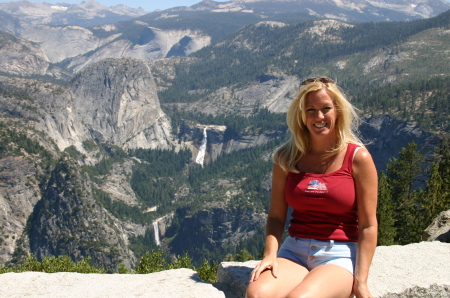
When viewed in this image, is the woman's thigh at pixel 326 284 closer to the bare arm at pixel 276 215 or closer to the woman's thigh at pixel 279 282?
the woman's thigh at pixel 279 282

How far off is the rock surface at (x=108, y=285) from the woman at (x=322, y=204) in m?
2.60

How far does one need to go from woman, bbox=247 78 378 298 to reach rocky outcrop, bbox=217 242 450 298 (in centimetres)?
224

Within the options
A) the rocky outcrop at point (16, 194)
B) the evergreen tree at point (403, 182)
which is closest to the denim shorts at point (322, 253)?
the evergreen tree at point (403, 182)

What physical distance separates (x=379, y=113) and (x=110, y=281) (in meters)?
149

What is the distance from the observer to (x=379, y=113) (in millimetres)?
148750

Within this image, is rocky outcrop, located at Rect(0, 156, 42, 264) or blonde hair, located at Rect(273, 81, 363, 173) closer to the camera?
blonde hair, located at Rect(273, 81, 363, 173)

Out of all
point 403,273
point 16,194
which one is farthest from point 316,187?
point 16,194

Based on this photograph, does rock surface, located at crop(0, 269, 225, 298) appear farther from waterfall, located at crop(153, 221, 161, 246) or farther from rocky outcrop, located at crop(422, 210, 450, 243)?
waterfall, located at crop(153, 221, 161, 246)

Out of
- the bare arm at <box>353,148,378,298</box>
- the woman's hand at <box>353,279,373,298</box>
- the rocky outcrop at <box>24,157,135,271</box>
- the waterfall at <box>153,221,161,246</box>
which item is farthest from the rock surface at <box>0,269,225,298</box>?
the waterfall at <box>153,221,161,246</box>

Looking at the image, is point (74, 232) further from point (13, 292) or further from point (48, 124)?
point (13, 292)

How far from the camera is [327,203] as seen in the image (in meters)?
8.48

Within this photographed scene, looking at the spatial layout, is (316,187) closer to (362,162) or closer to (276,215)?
(362,162)

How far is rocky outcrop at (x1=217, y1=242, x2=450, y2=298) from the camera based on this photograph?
33.0 ft

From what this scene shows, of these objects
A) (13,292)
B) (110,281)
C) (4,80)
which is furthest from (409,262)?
(4,80)
